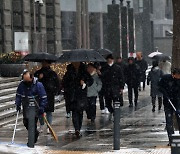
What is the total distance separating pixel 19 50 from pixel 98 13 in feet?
61.3

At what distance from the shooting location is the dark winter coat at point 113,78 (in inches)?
769

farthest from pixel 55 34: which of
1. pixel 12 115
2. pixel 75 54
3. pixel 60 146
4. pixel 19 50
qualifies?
pixel 60 146

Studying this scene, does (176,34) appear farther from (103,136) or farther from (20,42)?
(20,42)

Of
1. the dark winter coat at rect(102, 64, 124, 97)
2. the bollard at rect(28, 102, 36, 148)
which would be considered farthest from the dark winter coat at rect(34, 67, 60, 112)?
the dark winter coat at rect(102, 64, 124, 97)

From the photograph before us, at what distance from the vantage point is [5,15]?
2964 cm

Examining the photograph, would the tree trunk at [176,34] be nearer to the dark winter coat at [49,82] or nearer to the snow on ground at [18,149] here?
the dark winter coat at [49,82]

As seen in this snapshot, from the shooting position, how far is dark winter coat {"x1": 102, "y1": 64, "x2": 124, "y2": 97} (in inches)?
769

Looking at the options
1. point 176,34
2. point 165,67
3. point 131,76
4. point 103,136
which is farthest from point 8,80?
point 176,34

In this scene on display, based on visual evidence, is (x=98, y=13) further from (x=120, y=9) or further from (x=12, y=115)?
(x=12, y=115)

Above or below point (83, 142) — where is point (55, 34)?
above

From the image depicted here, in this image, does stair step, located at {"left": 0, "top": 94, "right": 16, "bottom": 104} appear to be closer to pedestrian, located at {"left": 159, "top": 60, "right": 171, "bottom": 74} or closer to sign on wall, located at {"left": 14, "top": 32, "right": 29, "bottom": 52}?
pedestrian, located at {"left": 159, "top": 60, "right": 171, "bottom": 74}

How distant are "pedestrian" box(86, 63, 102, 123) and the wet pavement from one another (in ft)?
0.90

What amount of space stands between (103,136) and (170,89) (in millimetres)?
2830

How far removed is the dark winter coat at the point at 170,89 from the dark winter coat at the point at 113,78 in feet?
20.5
